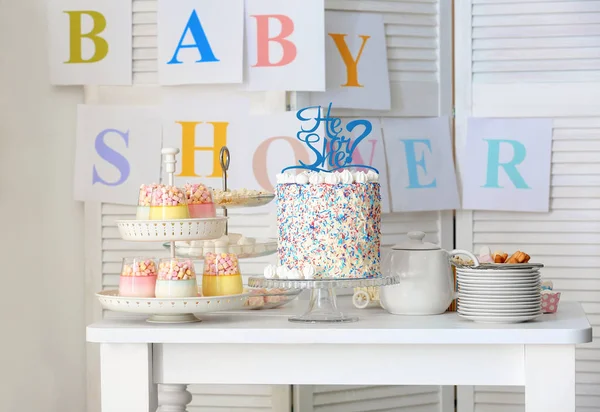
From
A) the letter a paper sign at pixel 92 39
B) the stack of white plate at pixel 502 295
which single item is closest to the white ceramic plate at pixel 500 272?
the stack of white plate at pixel 502 295

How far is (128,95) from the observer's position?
112 inches

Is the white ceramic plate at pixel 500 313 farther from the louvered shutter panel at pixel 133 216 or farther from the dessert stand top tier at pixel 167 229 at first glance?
the louvered shutter panel at pixel 133 216

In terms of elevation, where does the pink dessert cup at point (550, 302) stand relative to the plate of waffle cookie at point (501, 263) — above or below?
below

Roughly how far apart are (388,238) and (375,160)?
28 centimetres

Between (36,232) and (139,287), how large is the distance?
3.46 feet

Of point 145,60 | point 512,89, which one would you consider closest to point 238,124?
point 145,60

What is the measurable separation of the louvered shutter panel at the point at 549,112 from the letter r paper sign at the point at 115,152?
110 cm

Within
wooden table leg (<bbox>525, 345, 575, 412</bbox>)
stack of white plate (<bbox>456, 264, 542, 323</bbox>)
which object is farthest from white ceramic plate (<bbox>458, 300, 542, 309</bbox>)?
A: wooden table leg (<bbox>525, 345, 575, 412</bbox>)

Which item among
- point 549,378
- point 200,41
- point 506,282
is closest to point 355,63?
point 200,41

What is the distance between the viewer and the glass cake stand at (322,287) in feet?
5.39

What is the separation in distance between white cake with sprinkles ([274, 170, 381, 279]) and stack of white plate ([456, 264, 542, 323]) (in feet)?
0.64

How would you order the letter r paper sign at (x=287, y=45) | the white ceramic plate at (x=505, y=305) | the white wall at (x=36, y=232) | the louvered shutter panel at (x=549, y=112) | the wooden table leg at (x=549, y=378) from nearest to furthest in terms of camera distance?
the wooden table leg at (x=549, y=378) < the white ceramic plate at (x=505, y=305) < the white wall at (x=36, y=232) < the letter r paper sign at (x=287, y=45) < the louvered shutter panel at (x=549, y=112)

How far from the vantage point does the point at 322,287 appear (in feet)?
5.40

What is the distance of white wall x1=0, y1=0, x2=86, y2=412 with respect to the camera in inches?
94.8
